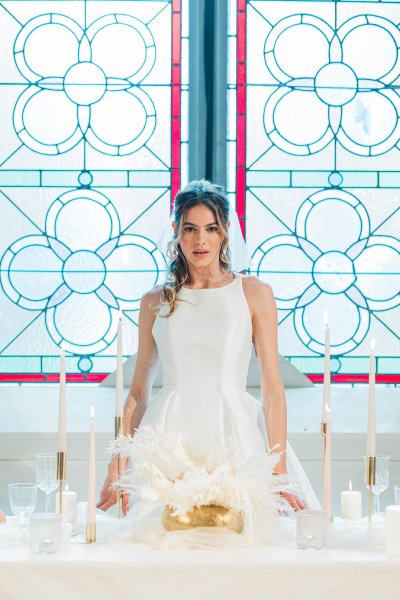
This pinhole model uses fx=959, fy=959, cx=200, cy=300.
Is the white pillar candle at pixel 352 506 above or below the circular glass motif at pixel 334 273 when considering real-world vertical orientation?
below

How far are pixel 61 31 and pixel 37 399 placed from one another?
1870 millimetres

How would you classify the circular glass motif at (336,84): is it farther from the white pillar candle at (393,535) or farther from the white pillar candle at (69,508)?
the white pillar candle at (393,535)

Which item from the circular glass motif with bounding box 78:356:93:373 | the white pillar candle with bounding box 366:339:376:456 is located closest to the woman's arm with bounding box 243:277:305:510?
the white pillar candle with bounding box 366:339:376:456

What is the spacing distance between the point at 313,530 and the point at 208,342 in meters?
1.19

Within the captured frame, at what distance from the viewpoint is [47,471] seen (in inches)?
101

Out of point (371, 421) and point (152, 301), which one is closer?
point (371, 421)

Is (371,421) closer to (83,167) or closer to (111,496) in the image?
(111,496)

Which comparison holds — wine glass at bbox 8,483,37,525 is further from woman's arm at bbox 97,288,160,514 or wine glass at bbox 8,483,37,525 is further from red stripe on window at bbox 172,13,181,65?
red stripe on window at bbox 172,13,181,65

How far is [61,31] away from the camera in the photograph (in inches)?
193

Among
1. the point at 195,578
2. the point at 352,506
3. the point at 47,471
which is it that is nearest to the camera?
the point at 195,578

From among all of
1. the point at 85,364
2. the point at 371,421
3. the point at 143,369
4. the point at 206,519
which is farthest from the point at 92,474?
the point at 85,364

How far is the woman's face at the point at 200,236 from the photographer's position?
118 inches

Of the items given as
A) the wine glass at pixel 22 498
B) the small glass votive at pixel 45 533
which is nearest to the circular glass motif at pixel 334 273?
the wine glass at pixel 22 498

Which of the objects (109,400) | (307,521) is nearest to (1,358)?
(109,400)
